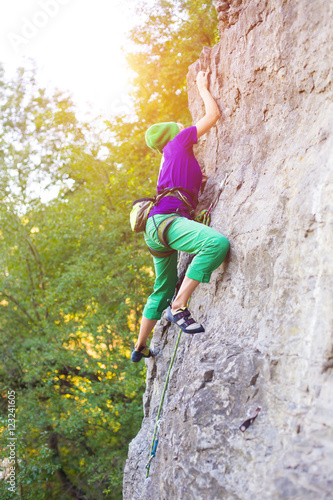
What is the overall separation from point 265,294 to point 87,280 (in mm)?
6198

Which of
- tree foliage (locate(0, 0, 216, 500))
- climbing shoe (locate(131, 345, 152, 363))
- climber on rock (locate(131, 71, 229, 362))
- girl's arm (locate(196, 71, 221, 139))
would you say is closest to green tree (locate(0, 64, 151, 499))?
tree foliage (locate(0, 0, 216, 500))

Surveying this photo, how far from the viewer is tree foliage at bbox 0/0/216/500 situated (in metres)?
7.98

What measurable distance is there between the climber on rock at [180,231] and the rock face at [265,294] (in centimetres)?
20

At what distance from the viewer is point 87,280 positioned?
8367 mm

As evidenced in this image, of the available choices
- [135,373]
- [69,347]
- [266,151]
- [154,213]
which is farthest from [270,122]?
[69,347]

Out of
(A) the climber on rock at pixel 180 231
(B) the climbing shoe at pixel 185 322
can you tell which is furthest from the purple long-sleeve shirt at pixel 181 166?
(B) the climbing shoe at pixel 185 322

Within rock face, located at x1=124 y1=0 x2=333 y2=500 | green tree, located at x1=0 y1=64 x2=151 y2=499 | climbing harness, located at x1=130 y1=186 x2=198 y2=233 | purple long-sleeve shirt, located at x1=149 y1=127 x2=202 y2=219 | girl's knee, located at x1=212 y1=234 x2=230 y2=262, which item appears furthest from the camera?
green tree, located at x1=0 y1=64 x2=151 y2=499

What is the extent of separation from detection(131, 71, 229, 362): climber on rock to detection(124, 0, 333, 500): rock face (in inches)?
7.8

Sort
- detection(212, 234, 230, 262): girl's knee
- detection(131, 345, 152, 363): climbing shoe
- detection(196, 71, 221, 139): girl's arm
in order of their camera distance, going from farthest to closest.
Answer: detection(131, 345, 152, 363): climbing shoe → detection(196, 71, 221, 139): girl's arm → detection(212, 234, 230, 262): girl's knee

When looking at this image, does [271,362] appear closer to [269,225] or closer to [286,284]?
[286,284]

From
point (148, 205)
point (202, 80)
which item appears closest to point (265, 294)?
point (148, 205)

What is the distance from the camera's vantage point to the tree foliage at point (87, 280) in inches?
314

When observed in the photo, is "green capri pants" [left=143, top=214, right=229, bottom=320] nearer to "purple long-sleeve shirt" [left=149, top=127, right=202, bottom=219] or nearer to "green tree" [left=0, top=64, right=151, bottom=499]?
"purple long-sleeve shirt" [left=149, top=127, right=202, bottom=219]

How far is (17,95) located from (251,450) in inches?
474
